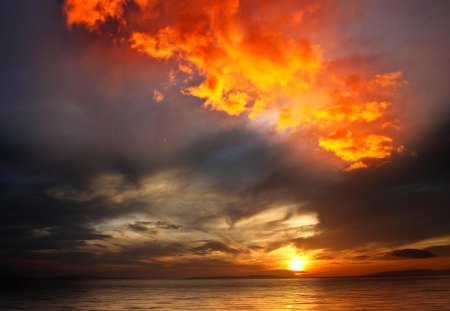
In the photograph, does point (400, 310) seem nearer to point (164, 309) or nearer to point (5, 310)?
point (164, 309)

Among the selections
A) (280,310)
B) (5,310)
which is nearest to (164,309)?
(280,310)

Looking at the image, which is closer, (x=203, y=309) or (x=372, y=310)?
(x=372, y=310)

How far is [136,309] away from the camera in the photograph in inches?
2244

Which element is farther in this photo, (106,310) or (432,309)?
(106,310)

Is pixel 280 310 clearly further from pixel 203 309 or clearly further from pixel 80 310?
pixel 80 310

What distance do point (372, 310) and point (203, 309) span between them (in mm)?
26855

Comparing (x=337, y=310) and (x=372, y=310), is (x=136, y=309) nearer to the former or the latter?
(x=337, y=310)

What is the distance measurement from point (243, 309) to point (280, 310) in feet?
20.3

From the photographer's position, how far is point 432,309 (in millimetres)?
52562

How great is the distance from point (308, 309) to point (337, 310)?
4535mm

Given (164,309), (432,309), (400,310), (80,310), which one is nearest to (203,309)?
(164,309)

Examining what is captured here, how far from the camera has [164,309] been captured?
187 ft

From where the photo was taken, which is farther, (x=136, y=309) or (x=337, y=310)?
(x=136, y=309)

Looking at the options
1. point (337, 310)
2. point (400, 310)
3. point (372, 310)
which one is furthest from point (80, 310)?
point (400, 310)
